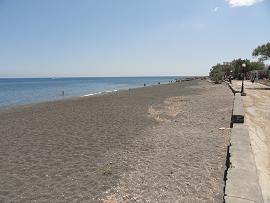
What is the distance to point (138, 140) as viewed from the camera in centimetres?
1130

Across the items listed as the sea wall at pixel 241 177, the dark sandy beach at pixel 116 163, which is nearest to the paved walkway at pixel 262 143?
the sea wall at pixel 241 177

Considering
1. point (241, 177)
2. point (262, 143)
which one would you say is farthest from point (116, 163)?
point (262, 143)

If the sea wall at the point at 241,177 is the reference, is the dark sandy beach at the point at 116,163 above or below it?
below

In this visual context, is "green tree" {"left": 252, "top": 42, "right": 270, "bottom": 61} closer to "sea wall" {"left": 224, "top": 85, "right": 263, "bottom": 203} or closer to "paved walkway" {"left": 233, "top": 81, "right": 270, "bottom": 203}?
"paved walkway" {"left": 233, "top": 81, "right": 270, "bottom": 203}

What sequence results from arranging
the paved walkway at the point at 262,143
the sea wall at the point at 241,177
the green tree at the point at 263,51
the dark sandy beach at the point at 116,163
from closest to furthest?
the sea wall at the point at 241,177 < the dark sandy beach at the point at 116,163 < the paved walkway at the point at 262,143 < the green tree at the point at 263,51

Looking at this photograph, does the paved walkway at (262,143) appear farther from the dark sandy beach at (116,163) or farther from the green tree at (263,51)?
the green tree at (263,51)

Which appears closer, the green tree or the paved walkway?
the paved walkway

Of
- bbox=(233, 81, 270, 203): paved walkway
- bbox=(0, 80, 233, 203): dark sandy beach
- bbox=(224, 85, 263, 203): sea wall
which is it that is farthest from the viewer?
bbox=(233, 81, 270, 203): paved walkway

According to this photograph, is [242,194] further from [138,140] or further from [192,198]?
[138,140]

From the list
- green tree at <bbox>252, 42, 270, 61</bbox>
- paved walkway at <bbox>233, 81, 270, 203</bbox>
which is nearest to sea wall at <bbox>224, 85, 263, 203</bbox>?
paved walkway at <bbox>233, 81, 270, 203</bbox>

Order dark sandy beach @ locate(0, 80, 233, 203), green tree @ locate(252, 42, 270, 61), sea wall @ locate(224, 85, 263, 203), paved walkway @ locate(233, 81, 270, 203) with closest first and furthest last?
sea wall @ locate(224, 85, 263, 203), dark sandy beach @ locate(0, 80, 233, 203), paved walkway @ locate(233, 81, 270, 203), green tree @ locate(252, 42, 270, 61)

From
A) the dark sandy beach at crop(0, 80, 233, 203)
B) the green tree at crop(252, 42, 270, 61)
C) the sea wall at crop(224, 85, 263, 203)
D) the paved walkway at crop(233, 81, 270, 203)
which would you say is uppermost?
the green tree at crop(252, 42, 270, 61)

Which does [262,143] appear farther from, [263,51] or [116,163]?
[263,51]

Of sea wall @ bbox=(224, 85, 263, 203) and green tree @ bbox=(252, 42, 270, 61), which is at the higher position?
green tree @ bbox=(252, 42, 270, 61)
